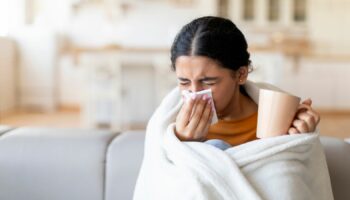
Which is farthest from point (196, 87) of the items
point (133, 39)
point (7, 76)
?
point (133, 39)

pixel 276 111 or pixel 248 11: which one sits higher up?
pixel 248 11

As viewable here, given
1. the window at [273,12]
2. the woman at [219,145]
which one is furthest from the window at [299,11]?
the woman at [219,145]

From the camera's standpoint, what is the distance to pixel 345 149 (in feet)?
3.54

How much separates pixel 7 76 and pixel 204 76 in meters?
5.05

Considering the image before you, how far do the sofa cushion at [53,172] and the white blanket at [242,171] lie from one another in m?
0.28

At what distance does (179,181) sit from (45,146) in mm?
458

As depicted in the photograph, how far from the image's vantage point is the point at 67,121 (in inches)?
197

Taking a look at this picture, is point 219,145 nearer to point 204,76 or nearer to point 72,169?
point 204,76

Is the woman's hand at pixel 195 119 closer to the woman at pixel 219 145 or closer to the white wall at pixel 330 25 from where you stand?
the woman at pixel 219 145

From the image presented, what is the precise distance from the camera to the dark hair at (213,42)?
916mm

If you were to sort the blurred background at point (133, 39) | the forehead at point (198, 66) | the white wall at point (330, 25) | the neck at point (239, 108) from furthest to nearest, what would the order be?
the white wall at point (330, 25) → the blurred background at point (133, 39) → the neck at point (239, 108) → the forehead at point (198, 66)

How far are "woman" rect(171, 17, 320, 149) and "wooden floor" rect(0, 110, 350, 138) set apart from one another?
3.57 metres

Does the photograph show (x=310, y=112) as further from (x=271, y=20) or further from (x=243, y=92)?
(x=271, y=20)

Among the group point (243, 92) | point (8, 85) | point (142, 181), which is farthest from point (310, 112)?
point (8, 85)
